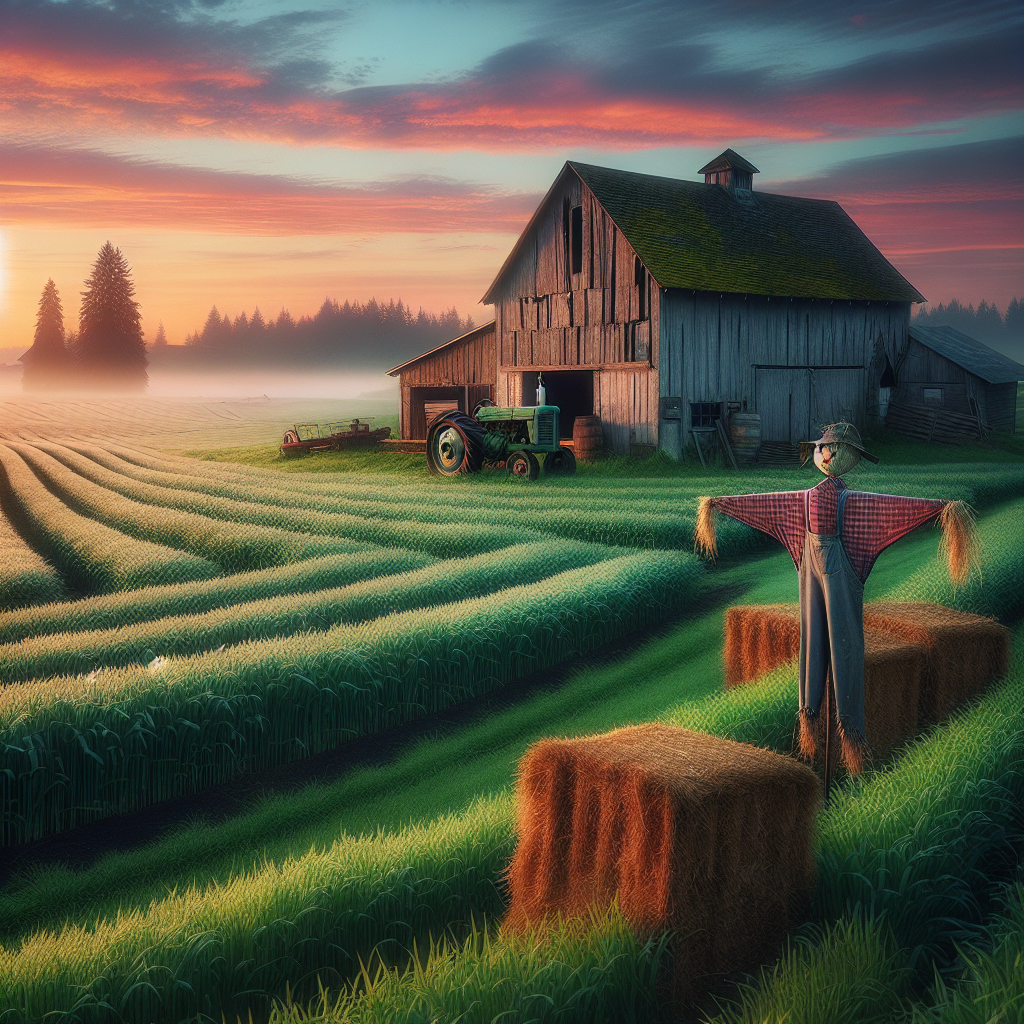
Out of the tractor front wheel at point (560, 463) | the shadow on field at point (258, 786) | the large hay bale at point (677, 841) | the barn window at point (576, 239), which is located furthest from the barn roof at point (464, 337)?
the large hay bale at point (677, 841)

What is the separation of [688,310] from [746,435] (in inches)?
137

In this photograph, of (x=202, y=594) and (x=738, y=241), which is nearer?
(x=202, y=594)

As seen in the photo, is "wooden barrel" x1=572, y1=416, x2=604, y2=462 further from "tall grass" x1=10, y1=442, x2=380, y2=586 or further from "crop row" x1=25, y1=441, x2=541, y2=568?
"tall grass" x1=10, y1=442, x2=380, y2=586

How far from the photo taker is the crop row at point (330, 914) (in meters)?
3.94

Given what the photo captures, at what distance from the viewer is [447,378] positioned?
29.4 m

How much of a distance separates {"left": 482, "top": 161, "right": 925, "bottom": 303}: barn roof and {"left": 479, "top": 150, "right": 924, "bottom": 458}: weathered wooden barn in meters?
0.06

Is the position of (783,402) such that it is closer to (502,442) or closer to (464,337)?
(502,442)

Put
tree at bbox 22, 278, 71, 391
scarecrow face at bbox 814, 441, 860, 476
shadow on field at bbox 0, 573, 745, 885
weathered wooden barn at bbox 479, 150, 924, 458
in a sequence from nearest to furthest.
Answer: scarecrow face at bbox 814, 441, 860, 476 < shadow on field at bbox 0, 573, 745, 885 < tree at bbox 22, 278, 71, 391 < weathered wooden barn at bbox 479, 150, 924, 458

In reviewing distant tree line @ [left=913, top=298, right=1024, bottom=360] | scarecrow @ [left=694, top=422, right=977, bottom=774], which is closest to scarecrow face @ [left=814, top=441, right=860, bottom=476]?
scarecrow @ [left=694, top=422, right=977, bottom=774]

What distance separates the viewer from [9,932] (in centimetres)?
568

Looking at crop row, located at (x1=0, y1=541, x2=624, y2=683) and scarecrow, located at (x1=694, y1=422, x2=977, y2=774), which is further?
crop row, located at (x1=0, y1=541, x2=624, y2=683)

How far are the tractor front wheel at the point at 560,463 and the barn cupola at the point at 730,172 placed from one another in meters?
11.7

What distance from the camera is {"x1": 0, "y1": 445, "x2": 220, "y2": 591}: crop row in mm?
13070

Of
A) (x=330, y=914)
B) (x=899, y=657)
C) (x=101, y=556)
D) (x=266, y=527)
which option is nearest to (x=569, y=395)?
(x=266, y=527)
